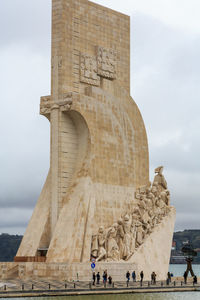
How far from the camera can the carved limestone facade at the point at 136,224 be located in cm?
2870

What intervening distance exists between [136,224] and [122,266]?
2806 millimetres

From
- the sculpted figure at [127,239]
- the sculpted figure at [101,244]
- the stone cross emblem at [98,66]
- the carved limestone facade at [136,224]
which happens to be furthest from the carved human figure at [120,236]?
the stone cross emblem at [98,66]

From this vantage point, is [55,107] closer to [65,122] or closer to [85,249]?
[65,122]

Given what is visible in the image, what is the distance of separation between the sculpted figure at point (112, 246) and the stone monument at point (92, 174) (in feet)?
0.14

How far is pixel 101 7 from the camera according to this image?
32.5 m

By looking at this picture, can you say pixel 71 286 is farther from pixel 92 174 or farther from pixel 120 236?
pixel 92 174

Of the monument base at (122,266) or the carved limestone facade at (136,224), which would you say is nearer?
the monument base at (122,266)

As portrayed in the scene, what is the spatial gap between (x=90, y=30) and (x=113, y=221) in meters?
8.85

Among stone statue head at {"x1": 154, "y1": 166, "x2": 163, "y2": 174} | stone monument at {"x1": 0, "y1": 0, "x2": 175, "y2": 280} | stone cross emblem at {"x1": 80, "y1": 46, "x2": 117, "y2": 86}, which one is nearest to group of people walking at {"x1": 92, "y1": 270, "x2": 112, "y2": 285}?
stone monument at {"x1": 0, "y1": 0, "x2": 175, "y2": 280}

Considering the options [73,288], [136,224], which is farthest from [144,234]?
[73,288]

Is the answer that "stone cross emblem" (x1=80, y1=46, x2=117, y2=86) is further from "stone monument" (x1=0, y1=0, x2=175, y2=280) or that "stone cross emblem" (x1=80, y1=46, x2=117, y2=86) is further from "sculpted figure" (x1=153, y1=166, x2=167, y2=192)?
"sculpted figure" (x1=153, y1=166, x2=167, y2=192)

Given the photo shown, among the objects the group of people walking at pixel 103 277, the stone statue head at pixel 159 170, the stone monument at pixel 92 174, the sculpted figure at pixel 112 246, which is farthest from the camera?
the stone statue head at pixel 159 170

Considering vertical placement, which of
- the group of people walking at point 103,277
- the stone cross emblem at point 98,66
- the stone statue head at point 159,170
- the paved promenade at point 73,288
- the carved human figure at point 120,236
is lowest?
the paved promenade at point 73,288

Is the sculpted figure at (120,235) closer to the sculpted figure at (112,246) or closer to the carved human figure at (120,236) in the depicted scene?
the carved human figure at (120,236)
